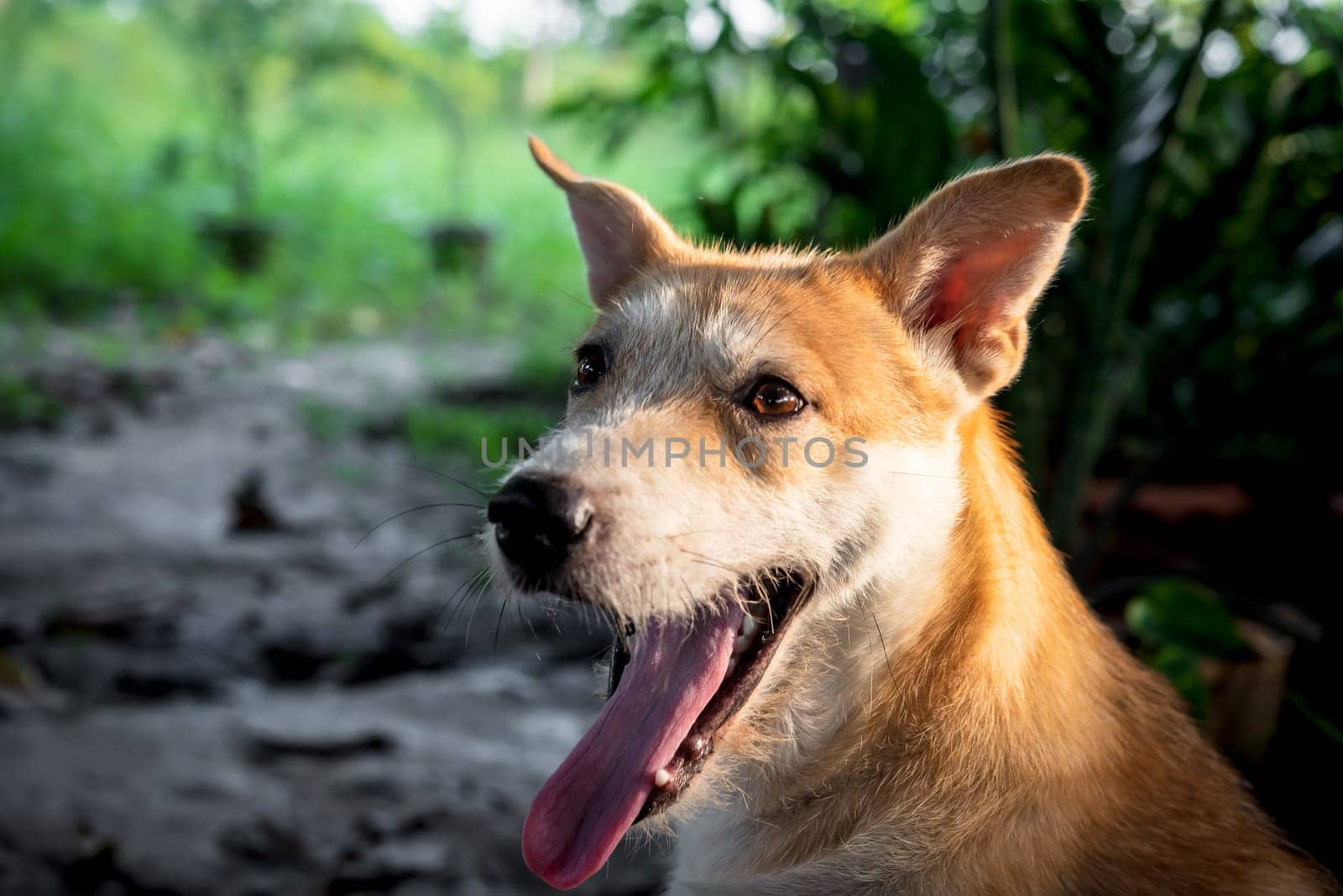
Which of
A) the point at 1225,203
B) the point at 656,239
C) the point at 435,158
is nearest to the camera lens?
the point at 656,239

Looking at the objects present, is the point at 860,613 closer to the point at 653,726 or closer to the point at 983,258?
the point at 653,726

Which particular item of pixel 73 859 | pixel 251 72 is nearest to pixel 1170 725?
pixel 73 859

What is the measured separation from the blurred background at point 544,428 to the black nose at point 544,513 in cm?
27

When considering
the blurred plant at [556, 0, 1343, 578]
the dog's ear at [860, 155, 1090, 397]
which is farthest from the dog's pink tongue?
the blurred plant at [556, 0, 1343, 578]

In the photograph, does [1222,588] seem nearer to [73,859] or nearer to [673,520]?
[673,520]

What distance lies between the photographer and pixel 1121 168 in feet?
9.86

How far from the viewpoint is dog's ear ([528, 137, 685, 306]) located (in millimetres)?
2252

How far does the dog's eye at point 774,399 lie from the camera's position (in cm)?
184

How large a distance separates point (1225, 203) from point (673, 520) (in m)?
2.39

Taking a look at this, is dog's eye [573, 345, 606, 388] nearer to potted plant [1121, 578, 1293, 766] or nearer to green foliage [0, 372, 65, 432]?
potted plant [1121, 578, 1293, 766]

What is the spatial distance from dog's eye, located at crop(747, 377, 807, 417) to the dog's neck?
1.10ft

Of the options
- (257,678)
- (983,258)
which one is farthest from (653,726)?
(257,678)

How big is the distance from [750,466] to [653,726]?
45 cm

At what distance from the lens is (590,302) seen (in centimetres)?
246
